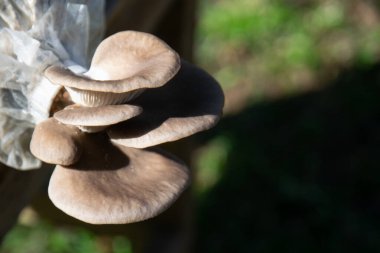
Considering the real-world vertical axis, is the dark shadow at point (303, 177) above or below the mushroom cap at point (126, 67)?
below

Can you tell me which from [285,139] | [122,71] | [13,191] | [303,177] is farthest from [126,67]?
[285,139]

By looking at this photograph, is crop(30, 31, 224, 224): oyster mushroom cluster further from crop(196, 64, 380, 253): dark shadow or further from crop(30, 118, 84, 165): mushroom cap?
crop(196, 64, 380, 253): dark shadow

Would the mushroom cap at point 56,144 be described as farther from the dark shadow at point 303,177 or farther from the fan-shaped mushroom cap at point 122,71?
the dark shadow at point 303,177

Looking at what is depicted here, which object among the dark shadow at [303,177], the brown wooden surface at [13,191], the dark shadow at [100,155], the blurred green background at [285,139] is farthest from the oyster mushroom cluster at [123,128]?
the dark shadow at [303,177]

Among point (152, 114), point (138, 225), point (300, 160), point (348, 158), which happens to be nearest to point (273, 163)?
point (300, 160)

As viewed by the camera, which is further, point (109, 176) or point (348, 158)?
point (348, 158)

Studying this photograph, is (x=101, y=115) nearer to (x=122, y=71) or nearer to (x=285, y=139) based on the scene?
(x=122, y=71)

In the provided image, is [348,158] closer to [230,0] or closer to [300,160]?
[300,160]
